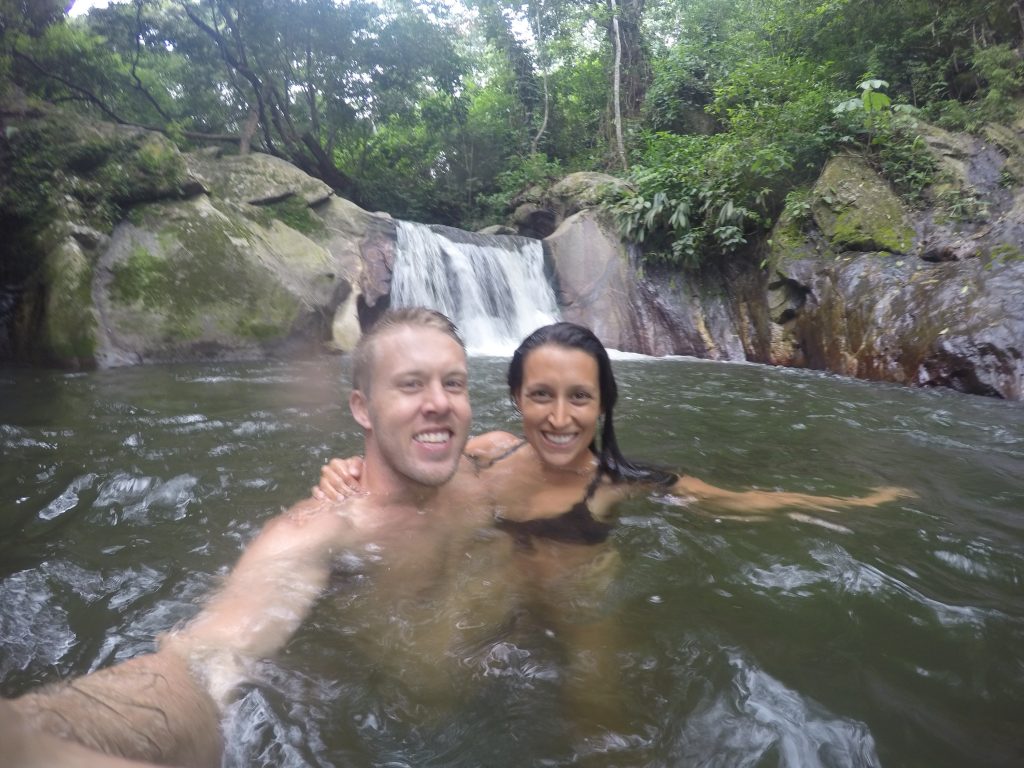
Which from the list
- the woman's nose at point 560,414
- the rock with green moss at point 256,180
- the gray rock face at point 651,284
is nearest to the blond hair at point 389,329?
the woman's nose at point 560,414

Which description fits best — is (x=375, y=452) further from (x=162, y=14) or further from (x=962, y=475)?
(x=162, y=14)

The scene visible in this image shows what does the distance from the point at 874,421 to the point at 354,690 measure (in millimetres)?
5019

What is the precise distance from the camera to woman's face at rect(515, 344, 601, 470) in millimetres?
2561

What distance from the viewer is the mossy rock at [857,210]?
29.5 ft

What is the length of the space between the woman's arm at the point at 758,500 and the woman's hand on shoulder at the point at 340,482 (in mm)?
1549

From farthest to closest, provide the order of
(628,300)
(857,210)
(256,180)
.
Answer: (628,300) < (256,180) < (857,210)

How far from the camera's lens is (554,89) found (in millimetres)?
20781

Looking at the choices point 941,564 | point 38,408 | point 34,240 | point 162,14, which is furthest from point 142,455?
point 162,14

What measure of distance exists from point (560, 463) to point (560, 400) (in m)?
0.28

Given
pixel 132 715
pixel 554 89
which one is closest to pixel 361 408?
pixel 132 715

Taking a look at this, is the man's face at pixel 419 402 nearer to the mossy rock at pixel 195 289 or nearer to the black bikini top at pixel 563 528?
the black bikini top at pixel 563 528

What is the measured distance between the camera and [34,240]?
8000 millimetres

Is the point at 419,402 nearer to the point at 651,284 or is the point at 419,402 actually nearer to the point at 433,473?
the point at 433,473

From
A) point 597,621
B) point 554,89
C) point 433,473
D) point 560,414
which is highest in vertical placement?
point 554,89
